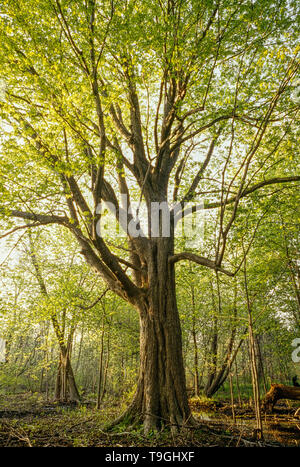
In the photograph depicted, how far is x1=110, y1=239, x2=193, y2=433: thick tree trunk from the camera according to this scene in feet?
15.1

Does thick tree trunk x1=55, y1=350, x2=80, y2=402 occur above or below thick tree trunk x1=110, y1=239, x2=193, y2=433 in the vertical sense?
below

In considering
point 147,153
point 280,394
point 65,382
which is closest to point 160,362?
point 147,153

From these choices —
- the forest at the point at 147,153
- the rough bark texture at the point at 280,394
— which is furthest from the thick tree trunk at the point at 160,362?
the rough bark texture at the point at 280,394

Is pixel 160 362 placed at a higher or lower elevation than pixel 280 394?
higher

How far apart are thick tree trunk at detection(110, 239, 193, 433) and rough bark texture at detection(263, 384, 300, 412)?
5056 millimetres

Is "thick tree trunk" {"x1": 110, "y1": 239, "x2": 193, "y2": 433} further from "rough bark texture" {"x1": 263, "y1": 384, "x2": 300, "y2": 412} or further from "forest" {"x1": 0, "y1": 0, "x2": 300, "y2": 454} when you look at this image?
"rough bark texture" {"x1": 263, "y1": 384, "x2": 300, "y2": 412}

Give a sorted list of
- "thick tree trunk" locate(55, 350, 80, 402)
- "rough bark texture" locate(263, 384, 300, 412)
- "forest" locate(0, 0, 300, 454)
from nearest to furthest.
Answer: "forest" locate(0, 0, 300, 454)
"rough bark texture" locate(263, 384, 300, 412)
"thick tree trunk" locate(55, 350, 80, 402)

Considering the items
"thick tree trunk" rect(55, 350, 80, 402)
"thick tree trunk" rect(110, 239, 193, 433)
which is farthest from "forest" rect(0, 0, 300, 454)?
"thick tree trunk" rect(55, 350, 80, 402)

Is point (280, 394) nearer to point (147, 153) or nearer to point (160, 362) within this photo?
point (160, 362)

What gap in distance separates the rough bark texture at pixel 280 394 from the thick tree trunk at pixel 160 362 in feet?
16.6

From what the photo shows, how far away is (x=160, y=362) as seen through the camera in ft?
16.6

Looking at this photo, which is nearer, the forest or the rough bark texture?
the forest

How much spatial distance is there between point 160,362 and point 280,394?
5.65 metres
